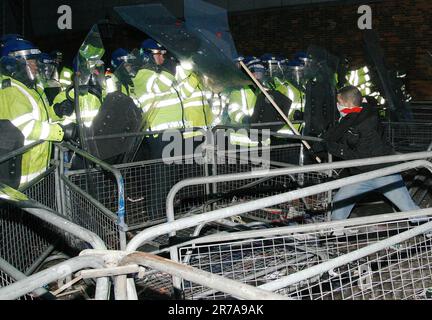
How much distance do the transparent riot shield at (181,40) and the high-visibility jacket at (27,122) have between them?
1369 millimetres

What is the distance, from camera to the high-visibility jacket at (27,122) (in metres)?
4.36

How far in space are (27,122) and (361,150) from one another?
307cm

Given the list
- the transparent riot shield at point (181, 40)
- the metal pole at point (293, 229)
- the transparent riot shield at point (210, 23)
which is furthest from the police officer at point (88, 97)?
the metal pole at point (293, 229)

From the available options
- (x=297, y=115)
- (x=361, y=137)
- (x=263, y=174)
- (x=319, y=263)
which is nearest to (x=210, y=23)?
(x=361, y=137)

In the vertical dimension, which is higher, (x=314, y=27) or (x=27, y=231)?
(x=314, y=27)

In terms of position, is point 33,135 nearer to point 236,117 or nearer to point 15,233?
point 15,233

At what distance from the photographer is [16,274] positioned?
2148mm

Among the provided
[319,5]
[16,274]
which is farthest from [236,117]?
[319,5]

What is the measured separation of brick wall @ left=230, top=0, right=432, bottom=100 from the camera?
1383 cm

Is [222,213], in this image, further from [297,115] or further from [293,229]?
[297,115]

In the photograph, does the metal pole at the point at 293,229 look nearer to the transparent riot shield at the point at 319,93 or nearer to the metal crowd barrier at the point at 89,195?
the metal crowd barrier at the point at 89,195

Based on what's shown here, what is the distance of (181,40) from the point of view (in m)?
5.46

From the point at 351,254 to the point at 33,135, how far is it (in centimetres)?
301
